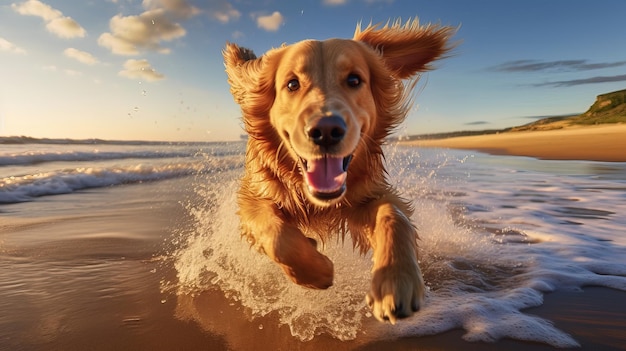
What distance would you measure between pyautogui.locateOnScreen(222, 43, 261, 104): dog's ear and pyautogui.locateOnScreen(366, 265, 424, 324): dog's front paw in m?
1.71

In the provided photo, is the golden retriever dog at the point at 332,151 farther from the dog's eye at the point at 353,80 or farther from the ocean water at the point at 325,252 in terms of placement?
the ocean water at the point at 325,252

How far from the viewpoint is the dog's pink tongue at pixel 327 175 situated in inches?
92.0

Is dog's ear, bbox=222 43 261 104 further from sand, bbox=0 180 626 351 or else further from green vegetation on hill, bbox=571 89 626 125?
green vegetation on hill, bbox=571 89 626 125

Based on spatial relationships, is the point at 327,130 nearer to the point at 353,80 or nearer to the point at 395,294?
the point at 353,80

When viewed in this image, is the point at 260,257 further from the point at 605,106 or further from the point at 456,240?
the point at 605,106

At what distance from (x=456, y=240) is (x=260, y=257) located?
5.90 ft

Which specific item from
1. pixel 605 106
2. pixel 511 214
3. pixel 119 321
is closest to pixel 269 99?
pixel 119 321

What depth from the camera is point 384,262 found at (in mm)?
1972

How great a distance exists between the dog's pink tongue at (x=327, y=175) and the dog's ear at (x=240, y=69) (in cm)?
98

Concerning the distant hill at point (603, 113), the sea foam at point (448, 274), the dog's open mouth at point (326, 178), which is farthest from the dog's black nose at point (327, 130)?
the distant hill at point (603, 113)

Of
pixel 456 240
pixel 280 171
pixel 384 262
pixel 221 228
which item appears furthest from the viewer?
pixel 221 228

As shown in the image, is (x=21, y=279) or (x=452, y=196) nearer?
(x=21, y=279)

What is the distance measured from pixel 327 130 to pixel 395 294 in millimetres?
819

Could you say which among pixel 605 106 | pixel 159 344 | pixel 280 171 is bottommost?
pixel 159 344
